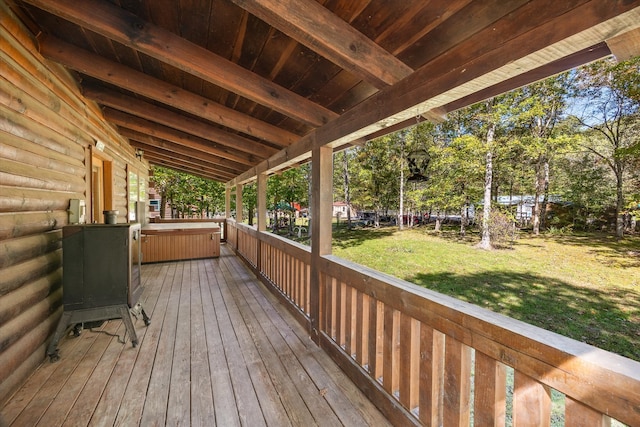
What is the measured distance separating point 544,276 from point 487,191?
3667 millimetres

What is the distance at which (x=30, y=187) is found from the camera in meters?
2.09

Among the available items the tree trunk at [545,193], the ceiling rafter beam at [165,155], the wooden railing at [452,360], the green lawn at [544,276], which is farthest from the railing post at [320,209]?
the tree trunk at [545,193]

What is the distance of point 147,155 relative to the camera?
6547mm

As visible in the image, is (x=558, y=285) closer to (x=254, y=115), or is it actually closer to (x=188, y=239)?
(x=254, y=115)

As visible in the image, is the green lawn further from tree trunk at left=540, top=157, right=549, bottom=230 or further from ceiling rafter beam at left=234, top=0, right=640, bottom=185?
ceiling rafter beam at left=234, top=0, right=640, bottom=185

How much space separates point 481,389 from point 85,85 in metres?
4.50

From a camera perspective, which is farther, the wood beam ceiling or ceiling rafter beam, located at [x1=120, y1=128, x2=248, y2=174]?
ceiling rafter beam, located at [x1=120, y1=128, x2=248, y2=174]

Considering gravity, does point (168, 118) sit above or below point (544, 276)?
above

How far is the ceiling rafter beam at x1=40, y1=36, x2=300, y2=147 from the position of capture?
2.22m

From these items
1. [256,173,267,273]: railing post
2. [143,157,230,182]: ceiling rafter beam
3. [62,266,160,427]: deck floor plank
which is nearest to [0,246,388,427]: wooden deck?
[62,266,160,427]: deck floor plank

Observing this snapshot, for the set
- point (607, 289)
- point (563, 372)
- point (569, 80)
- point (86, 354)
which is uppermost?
point (569, 80)

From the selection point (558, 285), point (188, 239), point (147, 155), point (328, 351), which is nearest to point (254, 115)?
point (328, 351)

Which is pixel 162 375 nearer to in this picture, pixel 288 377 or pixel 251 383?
pixel 251 383

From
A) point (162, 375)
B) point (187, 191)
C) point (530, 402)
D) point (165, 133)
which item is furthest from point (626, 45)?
point (187, 191)
